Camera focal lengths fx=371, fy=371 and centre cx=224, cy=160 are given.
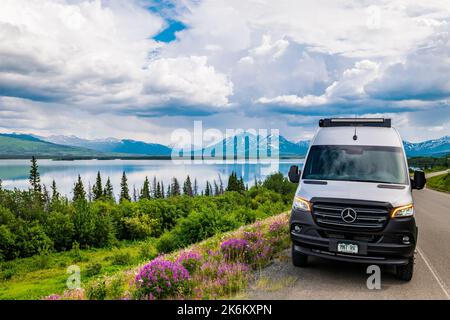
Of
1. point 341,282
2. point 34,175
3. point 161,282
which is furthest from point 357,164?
point 34,175

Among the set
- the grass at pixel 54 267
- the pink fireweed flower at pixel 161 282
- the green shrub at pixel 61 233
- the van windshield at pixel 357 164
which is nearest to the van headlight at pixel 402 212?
the van windshield at pixel 357 164

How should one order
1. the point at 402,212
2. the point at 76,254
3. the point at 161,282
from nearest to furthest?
the point at 161,282, the point at 402,212, the point at 76,254

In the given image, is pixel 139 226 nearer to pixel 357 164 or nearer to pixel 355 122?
pixel 355 122

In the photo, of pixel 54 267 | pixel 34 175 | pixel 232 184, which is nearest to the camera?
pixel 54 267

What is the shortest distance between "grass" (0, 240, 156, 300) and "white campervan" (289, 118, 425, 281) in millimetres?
26923

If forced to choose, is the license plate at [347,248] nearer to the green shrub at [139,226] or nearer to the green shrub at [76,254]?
the green shrub at [76,254]

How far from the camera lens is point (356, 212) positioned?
717 cm

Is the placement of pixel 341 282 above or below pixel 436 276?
above

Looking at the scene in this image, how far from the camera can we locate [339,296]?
668 centimetres

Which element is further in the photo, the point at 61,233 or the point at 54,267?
the point at 61,233

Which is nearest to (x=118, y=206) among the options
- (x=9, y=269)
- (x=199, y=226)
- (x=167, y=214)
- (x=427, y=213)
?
(x=167, y=214)

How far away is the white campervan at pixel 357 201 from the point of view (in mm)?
7082

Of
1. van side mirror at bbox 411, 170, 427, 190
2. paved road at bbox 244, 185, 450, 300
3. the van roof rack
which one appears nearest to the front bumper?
paved road at bbox 244, 185, 450, 300

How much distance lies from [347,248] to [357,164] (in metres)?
2.09
